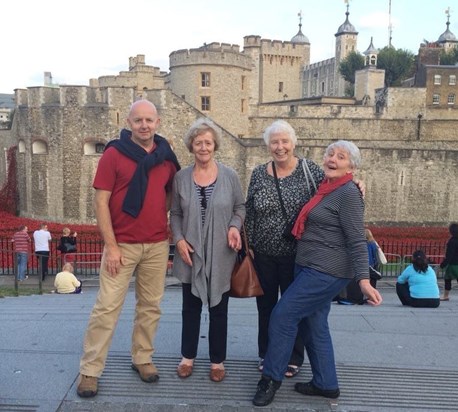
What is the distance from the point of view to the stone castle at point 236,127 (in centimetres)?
2369

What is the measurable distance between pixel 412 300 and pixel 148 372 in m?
4.21

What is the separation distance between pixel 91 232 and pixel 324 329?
17896mm

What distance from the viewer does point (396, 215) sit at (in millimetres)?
25500

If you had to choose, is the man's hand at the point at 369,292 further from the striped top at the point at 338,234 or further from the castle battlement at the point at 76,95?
the castle battlement at the point at 76,95

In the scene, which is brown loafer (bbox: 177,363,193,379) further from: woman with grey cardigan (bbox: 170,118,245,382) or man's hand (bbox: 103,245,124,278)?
man's hand (bbox: 103,245,124,278)

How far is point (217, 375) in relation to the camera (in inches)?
144

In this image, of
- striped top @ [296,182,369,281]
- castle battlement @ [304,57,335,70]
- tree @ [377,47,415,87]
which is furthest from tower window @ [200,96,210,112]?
castle battlement @ [304,57,335,70]

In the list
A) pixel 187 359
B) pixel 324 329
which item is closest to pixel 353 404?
pixel 324 329

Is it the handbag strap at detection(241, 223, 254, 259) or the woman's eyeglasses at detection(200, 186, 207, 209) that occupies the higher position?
the woman's eyeglasses at detection(200, 186, 207, 209)

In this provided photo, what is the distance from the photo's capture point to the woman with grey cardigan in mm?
3570

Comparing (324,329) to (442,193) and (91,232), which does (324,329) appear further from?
(442,193)

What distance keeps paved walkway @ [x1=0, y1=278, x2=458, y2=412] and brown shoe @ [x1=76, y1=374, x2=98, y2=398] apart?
0.04 metres

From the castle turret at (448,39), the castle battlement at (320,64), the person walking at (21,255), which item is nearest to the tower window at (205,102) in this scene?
the person walking at (21,255)

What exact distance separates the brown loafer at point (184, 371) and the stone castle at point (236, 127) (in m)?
20.6
